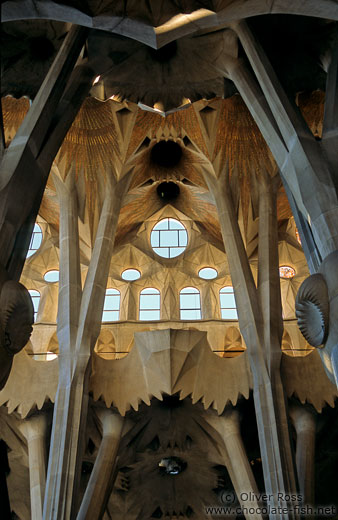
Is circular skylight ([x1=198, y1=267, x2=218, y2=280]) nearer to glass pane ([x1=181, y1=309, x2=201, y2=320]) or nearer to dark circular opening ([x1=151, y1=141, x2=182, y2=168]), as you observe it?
glass pane ([x1=181, y1=309, x2=201, y2=320])

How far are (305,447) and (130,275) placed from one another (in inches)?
324

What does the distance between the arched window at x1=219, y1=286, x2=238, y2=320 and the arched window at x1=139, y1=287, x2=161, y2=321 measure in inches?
75.8

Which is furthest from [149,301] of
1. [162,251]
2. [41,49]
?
[41,49]

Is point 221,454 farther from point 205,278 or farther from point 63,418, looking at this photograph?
point 205,278

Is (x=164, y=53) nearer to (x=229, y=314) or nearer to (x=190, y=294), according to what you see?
(x=190, y=294)

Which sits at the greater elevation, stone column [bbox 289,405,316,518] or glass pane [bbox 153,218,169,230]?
glass pane [bbox 153,218,169,230]

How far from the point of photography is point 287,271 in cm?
1855

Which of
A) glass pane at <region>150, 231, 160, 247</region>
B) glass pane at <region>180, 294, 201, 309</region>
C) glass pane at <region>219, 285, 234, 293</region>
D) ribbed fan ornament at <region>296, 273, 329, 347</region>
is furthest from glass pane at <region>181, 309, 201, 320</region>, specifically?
ribbed fan ornament at <region>296, 273, 329, 347</region>

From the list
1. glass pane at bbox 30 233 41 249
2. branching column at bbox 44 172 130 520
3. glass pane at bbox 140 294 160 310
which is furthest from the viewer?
glass pane at bbox 30 233 41 249

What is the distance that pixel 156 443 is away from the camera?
→ 14.6 m

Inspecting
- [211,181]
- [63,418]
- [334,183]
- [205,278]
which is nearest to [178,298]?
[205,278]

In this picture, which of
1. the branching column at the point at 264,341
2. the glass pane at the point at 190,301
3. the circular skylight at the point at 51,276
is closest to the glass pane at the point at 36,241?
the circular skylight at the point at 51,276

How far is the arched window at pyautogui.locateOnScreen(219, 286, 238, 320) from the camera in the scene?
57.9 ft

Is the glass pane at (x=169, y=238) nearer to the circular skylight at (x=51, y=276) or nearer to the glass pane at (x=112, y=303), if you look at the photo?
the glass pane at (x=112, y=303)
